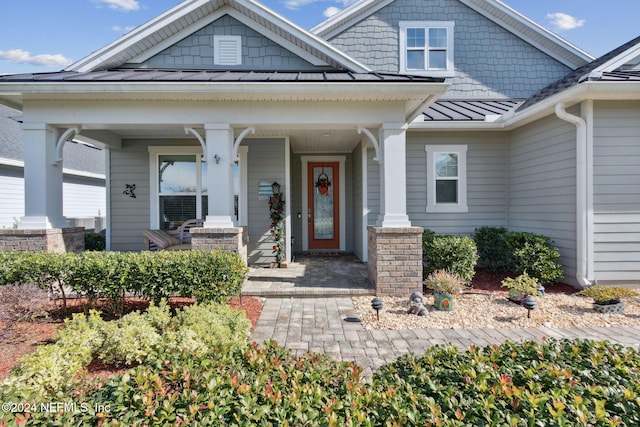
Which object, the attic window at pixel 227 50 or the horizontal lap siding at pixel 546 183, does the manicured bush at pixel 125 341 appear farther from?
the horizontal lap siding at pixel 546 183

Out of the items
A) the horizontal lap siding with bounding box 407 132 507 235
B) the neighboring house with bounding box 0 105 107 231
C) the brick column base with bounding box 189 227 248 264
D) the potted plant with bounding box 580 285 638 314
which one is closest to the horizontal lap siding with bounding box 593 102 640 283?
the potted plant with bounding box 580 285 638 314

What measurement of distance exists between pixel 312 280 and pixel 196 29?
18.6ft

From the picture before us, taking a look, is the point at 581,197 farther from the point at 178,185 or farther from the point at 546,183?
the point at 178,185

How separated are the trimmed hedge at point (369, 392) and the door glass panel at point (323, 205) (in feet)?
27.0

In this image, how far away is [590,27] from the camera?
8.43 metres

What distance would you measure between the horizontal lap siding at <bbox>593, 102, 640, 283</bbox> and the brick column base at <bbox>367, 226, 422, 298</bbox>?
318cm

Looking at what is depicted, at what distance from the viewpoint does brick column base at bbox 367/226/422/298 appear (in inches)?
225

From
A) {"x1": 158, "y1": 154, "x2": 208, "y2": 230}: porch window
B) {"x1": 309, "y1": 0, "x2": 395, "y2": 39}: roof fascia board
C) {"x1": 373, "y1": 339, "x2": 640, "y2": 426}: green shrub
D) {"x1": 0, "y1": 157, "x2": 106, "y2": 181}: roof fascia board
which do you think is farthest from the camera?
{"x1": 0, "y1": 157, "x2": 106, "y2": 181}: roof fascia board

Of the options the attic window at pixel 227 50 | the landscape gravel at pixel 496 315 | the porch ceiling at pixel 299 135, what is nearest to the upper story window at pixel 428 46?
the porch ceiling at pixel 299 135

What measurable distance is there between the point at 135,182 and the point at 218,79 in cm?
420

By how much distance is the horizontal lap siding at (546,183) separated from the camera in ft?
20.3

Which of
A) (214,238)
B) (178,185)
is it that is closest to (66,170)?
(178,185)

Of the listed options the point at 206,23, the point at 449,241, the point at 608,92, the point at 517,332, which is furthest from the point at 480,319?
the point at 206,23

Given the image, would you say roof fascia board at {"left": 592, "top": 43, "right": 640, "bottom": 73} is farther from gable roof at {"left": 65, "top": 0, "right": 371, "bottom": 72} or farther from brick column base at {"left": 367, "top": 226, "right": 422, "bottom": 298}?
brick column base at {"left": 367, "top": 226, "right": 422, "bottom": 298}
